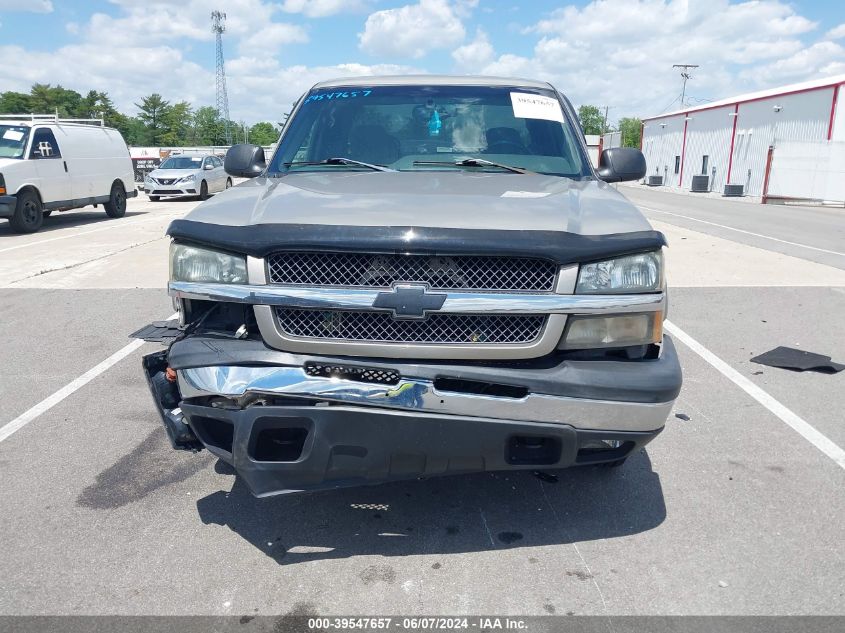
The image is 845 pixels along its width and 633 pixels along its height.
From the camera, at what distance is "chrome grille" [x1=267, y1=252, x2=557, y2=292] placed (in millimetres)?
2764

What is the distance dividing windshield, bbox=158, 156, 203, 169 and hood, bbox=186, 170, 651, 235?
2238cm

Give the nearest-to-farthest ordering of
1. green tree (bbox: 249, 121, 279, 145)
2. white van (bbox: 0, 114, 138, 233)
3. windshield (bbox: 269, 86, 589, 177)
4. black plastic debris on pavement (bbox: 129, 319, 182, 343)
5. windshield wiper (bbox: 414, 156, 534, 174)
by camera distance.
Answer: windshield wiper (bbox: 414, 156, 534, 174) < windshield (bbox: 269, 86, 589, 177) < black plastic debris on pavement (bbox: 129, 319, 182, 343) < white van (bbox: 0, 114, 138, 233) < green tree (bbox: 249, 121, 279, 145)

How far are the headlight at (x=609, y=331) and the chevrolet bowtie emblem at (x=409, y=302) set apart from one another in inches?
20.5

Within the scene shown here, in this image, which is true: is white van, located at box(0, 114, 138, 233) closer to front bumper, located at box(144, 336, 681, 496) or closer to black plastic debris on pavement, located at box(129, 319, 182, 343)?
black plastic debris on pavement, located at box(129, 319, 182, 343)

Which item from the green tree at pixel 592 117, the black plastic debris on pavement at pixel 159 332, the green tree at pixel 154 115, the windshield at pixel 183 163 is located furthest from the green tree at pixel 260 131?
the black plastic debris on pavement at pixel 159 332

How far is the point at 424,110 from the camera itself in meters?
4.35

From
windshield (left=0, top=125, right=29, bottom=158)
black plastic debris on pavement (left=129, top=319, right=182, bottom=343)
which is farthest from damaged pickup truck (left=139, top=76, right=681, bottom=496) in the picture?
windshield (left=0, top=125, right=29, bottom=158)

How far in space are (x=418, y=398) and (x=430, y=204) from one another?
2.72 ft

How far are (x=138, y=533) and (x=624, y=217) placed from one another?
2.50m

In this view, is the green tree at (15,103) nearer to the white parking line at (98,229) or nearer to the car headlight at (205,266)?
the white parking line at (98,229)

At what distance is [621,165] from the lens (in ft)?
14.3

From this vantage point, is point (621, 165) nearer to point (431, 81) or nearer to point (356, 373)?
point (431, 81)

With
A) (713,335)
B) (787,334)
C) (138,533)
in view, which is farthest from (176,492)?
(787,334)

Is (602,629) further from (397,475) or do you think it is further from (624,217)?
(624,217)
